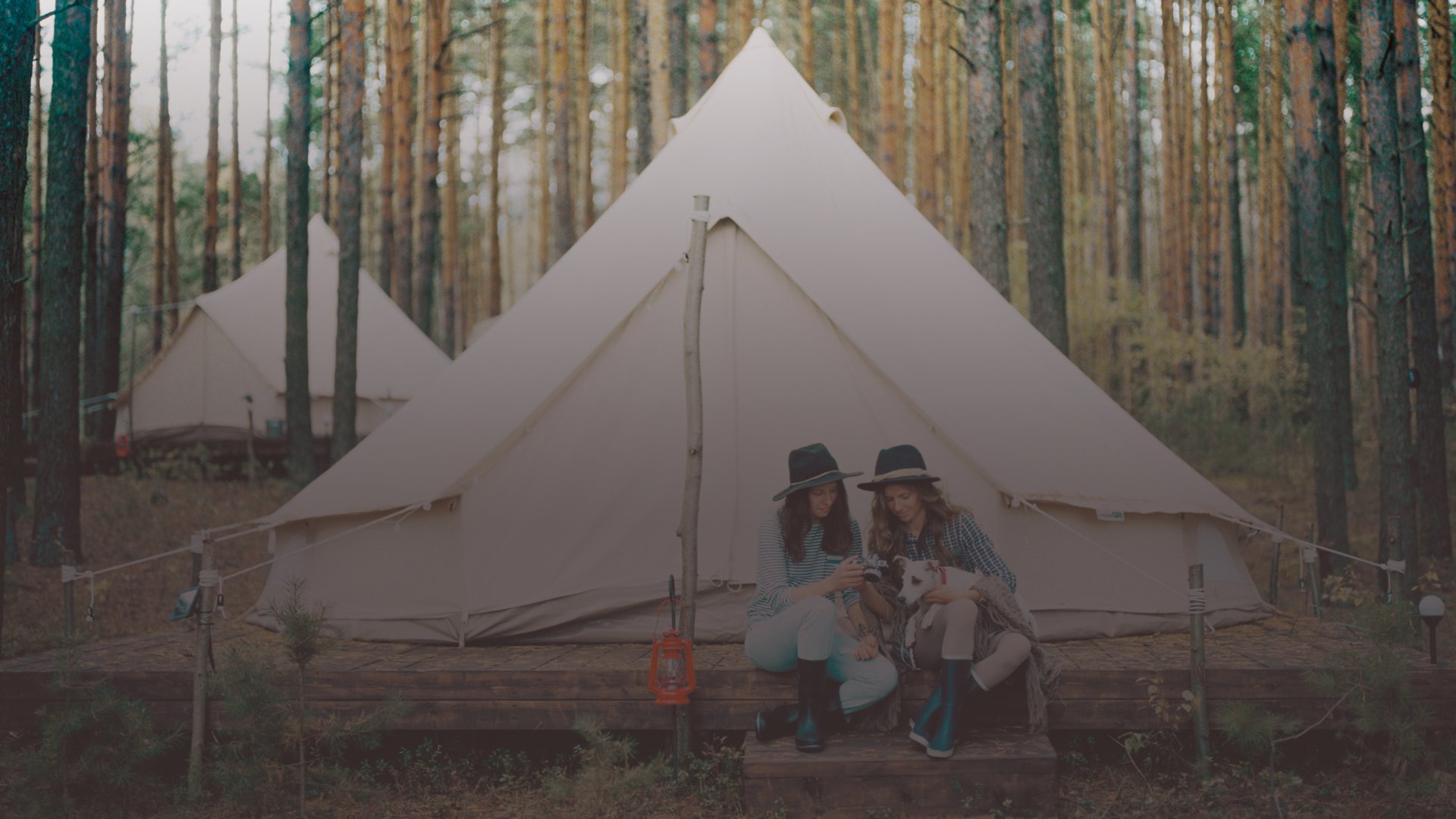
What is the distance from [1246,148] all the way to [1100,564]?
23.6 metres

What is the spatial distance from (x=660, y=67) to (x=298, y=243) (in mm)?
3672

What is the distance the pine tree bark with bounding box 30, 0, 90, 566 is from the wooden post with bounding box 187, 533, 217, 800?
14.9 feet

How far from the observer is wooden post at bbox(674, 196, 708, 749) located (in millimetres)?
3854

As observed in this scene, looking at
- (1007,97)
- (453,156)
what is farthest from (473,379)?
(1007,97)

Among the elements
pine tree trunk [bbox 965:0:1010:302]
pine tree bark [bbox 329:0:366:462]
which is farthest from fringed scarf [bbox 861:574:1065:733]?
pine tree bark [bbox 329:0:366:462]

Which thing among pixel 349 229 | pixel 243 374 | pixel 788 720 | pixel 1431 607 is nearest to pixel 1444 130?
pixel 1431 607

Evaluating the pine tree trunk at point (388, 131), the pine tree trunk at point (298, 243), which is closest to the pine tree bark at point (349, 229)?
the pine tree trunk at point (298, 243)

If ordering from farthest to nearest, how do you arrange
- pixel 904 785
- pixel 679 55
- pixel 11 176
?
pixel 679 55 → pixel 11 176 → pixel 904 785

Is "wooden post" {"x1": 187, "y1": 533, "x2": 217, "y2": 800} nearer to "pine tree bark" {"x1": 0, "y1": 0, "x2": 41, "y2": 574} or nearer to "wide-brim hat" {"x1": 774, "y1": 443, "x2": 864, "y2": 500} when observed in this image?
"pine tree bark" {"x1": 0, "y1": 0, "x2": 41, "y2": 574}

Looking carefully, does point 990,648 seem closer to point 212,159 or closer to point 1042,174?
point 1042,174

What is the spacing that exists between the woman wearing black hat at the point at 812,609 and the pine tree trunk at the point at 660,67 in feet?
23.7

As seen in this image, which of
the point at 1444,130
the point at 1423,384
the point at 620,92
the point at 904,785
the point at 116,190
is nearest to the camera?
the point at 904,785

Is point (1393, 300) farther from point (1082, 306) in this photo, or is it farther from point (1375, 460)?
point (1082, 306)

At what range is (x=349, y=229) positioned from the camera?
33.2 ft
